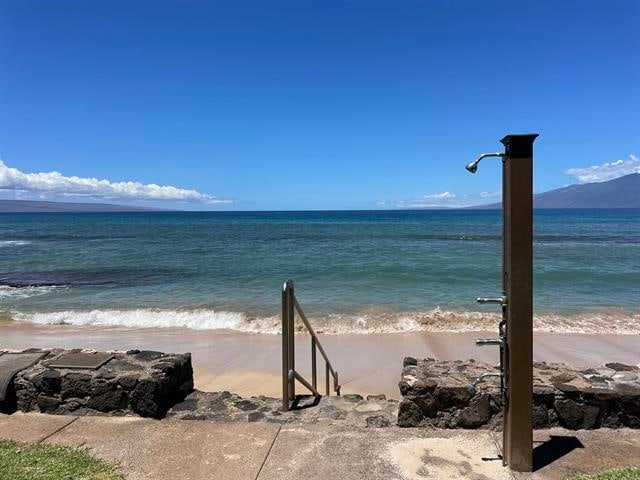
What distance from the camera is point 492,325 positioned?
38.0 ft

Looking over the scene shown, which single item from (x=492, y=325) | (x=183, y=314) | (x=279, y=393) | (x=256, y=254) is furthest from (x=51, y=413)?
(x=256, y=254)

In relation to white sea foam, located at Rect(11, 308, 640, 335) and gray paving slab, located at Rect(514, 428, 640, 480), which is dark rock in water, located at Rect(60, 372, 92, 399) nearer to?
gray paving slab, located at Rect(514, 428, 640, 480)

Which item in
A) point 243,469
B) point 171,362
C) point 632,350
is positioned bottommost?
point 632,350

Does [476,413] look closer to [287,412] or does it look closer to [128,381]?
[287,412]

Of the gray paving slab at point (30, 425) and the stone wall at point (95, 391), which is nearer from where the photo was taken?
the gray paving slab at point (30, 425)

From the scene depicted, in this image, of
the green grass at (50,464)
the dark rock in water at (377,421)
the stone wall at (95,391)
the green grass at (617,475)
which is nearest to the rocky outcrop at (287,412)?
the dark rock in water at (377,421)

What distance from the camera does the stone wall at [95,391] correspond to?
389 cm

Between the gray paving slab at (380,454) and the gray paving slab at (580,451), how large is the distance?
278 mm

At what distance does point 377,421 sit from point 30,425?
2.75m

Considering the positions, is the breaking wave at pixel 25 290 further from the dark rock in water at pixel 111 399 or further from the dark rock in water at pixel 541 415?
the dark rock in water at pixel 541 415

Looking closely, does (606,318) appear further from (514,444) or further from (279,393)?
(514,444)

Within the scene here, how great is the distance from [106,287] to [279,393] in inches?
533

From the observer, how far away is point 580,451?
326 cm

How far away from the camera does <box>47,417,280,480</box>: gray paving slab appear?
3.07m
